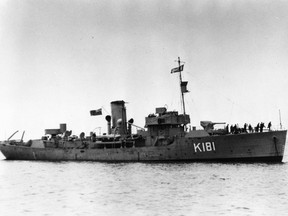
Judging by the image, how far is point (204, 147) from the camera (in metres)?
27.7

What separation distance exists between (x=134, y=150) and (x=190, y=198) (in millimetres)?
16827

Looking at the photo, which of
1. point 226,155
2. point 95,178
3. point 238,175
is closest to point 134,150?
point 226,155

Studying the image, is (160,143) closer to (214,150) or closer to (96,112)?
(214,150)

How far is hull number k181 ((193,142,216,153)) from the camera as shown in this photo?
90.4ft

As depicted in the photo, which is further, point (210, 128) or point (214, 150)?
point (210, 128)

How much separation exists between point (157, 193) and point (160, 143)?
14980mm

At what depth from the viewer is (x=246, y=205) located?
12883 mm

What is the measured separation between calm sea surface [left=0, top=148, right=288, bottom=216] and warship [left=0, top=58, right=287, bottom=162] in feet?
9.80

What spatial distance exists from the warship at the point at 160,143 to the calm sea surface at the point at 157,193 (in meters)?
2.99

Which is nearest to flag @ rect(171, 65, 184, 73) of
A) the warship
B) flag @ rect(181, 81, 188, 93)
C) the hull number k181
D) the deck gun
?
the warship

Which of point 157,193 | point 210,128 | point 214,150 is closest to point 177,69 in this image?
point 210,128

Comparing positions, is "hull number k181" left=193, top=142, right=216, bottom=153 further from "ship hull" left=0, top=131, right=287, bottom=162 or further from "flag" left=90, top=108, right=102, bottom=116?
"flag" left=90, top=108, right=102, bottom=116

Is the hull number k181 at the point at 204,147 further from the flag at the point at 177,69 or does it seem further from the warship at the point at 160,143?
the flag at the point at 177,69

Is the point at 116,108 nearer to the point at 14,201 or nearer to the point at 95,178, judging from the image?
the point at 95,178
